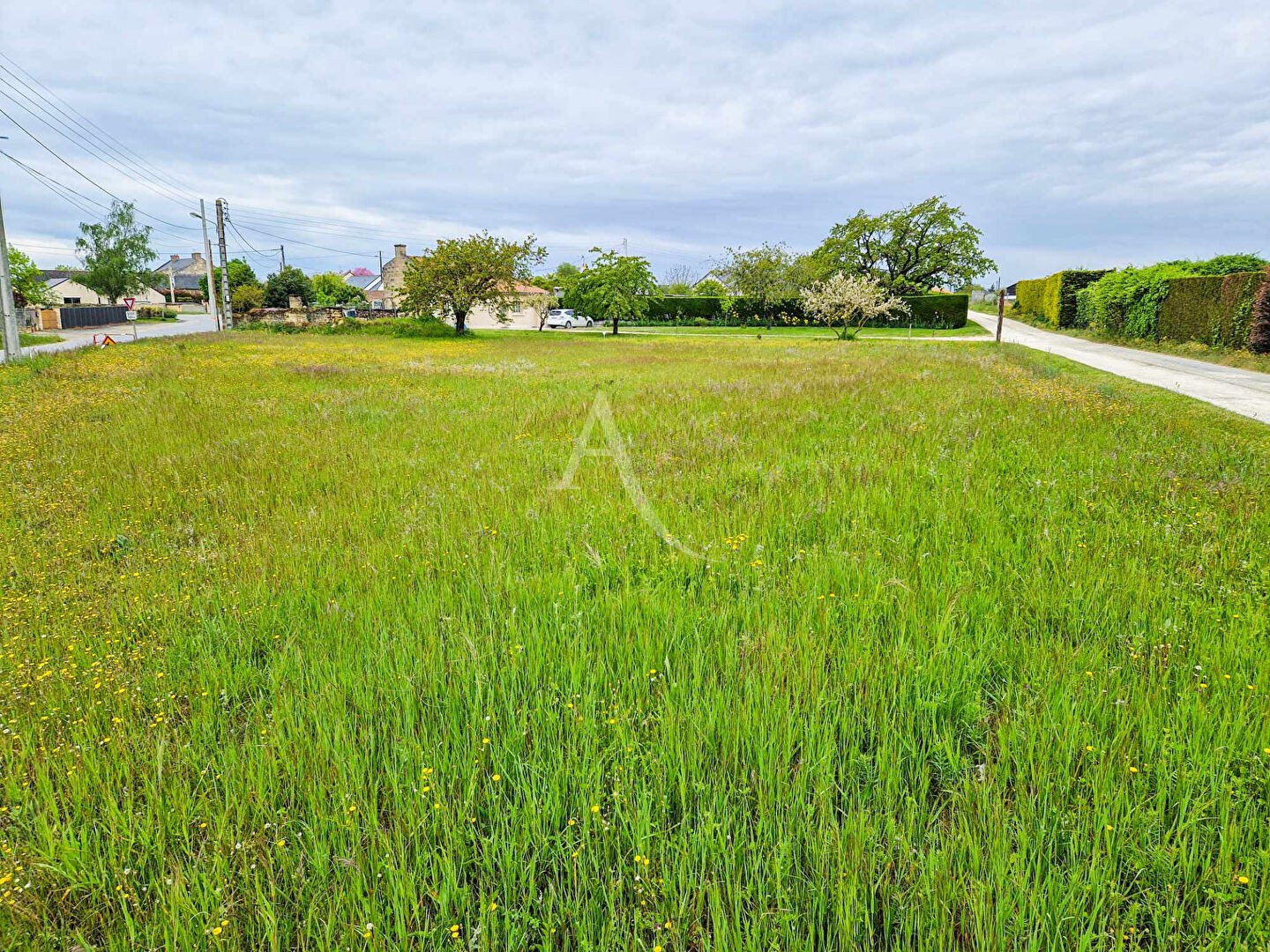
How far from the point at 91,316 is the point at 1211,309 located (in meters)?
81.9

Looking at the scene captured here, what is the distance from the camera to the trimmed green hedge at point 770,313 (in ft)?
174

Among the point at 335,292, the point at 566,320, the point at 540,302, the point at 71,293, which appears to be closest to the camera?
the point at 540,302

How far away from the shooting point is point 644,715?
2.49 meters

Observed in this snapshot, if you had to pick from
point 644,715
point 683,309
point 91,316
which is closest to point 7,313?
point 644,715

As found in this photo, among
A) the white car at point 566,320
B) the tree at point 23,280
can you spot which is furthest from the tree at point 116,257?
the white car at point 566,320

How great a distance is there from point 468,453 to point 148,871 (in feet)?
18.9

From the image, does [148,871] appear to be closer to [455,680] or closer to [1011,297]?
[455,680]

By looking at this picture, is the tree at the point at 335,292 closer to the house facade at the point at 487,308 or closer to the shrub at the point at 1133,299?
the house facade at the point at 487,308

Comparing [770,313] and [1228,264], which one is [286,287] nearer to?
[770,313]

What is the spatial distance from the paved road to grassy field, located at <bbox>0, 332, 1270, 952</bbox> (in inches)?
337

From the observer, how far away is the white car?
6053cm

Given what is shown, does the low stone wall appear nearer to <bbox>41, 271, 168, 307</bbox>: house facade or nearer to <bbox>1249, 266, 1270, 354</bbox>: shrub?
<bbox>1249, 266, 1270, 354</bbox>: shrub

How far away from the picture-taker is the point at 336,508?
5266 millimetres

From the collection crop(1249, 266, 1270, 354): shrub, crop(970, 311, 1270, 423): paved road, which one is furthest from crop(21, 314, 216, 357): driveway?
crop(1249, 266, 1270, 354): shrub
